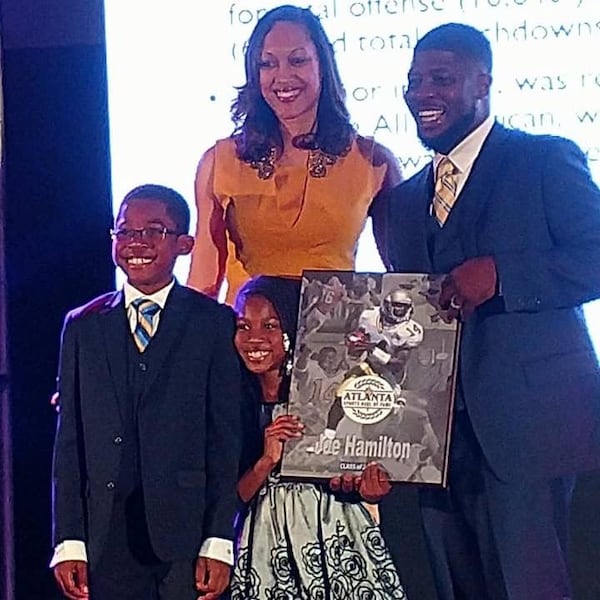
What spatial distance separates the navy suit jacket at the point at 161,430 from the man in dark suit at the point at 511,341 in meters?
0.32

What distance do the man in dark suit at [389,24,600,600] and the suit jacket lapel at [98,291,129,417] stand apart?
1.48 ft

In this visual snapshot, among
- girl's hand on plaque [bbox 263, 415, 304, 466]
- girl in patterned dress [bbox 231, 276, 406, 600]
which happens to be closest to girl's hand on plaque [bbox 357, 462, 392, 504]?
girl in patterned dress [bbox 231, 276, 406, 600]

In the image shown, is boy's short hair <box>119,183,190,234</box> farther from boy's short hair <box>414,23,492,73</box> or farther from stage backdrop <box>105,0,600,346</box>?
boy's short hair <box>414,23,492,73</box>

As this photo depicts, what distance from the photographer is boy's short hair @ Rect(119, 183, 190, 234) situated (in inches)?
78.6

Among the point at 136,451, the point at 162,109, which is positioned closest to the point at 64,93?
the point at 162,109

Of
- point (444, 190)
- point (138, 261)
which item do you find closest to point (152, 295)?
point (138, 261)

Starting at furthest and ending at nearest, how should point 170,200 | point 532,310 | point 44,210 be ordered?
point 44,210, point 170,200, point 532,310

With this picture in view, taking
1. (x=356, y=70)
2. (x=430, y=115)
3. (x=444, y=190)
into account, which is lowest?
(x=444, y=190)

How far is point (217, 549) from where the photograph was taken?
6.34ft

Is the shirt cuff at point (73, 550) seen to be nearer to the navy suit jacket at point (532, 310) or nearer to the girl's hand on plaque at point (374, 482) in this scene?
the girl's hand on plaque at point (374, 482)

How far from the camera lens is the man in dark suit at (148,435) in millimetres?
1938

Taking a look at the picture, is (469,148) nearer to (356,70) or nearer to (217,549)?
(356,70)

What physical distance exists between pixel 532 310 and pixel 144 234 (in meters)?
0.58

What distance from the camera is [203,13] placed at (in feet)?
7.07
